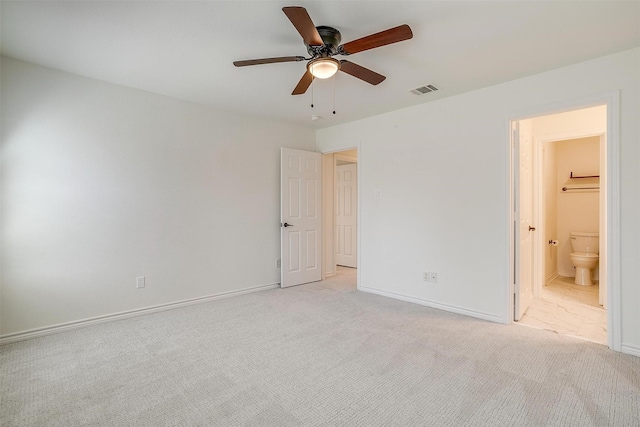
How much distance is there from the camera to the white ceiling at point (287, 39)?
1964 mm

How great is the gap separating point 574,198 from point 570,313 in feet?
8.48

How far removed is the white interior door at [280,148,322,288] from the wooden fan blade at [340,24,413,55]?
2.60 metres

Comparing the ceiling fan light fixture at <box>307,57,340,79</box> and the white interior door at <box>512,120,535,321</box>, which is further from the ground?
the ceiling fan light fixture at <box>307,57,340,79</box>

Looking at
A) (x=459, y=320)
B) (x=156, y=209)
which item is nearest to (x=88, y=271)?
(x=156, y=209)

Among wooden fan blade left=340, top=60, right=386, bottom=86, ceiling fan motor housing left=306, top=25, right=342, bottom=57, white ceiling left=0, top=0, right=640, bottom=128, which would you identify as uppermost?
white ceiling left=0, top=0, right=640, bottom=128

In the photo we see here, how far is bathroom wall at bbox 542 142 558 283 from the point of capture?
14.8 ft

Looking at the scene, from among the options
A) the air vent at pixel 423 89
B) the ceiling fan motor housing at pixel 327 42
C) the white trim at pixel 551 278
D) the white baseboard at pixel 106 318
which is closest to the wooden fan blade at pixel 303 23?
the ceiling fan motor housing at pixel 327 42

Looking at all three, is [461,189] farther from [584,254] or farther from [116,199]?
[116,199]

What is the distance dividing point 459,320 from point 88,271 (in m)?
3.82

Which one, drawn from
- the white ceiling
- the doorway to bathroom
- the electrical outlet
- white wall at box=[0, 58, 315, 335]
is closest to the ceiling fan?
the white ceiling

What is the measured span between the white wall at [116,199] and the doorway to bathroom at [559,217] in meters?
3.26

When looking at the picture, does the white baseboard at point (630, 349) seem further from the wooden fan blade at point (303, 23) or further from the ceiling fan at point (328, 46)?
the wooden fan blade at point (303, 23)

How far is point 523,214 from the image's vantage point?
134 inches

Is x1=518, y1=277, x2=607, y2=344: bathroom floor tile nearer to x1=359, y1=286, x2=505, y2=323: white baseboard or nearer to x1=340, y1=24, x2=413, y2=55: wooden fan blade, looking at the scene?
x1=359, y1=286, x2=505, y2=323: white baseboard
